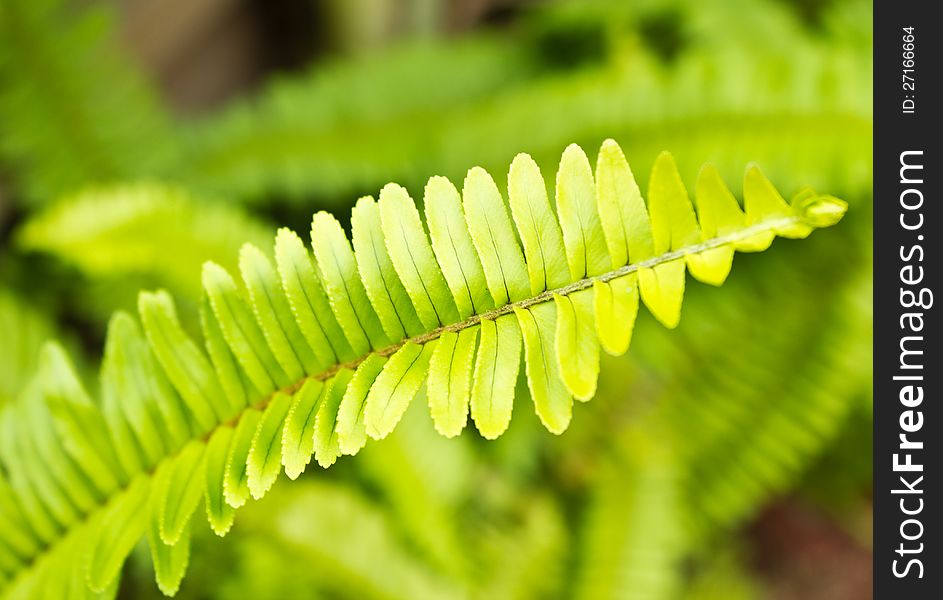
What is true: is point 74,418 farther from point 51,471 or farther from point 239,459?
point 239,459

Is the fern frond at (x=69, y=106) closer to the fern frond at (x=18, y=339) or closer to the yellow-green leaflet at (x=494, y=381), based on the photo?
the fern frond at (x=18, y=339)

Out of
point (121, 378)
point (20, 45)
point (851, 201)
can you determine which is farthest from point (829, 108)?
point (20, 45)

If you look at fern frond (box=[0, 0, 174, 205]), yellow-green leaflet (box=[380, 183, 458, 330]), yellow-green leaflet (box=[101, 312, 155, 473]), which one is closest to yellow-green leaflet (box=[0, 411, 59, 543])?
yellow-green leaflet (box=[101, 312, 155, 473])

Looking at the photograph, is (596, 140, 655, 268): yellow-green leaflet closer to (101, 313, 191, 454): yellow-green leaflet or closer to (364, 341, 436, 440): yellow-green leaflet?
(364, 341, 436, 440): yellow-green leaflet

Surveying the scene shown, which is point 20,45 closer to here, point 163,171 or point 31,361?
point 163,171

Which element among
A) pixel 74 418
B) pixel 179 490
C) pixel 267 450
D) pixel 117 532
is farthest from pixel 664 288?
pixel 74 418
